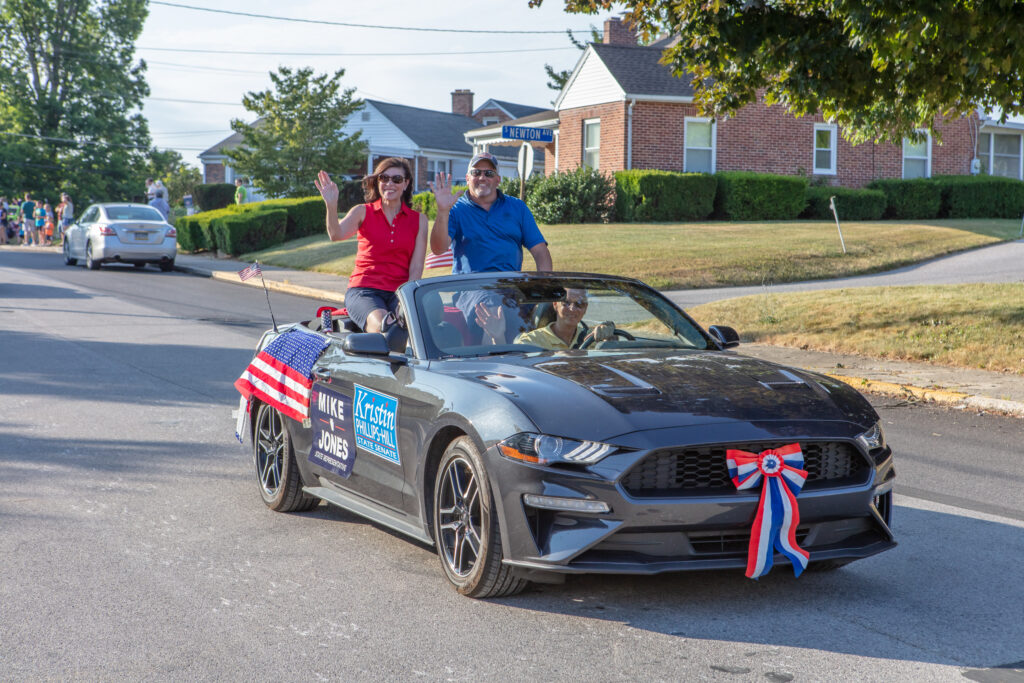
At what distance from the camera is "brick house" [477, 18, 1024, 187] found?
34.1 metres

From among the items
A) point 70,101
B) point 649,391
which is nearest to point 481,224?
point 649,391

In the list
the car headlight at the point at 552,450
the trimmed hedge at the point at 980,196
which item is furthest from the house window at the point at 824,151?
the car headlight at the point at 552,450

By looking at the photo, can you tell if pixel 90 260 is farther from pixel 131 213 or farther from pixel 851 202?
pixel 851 202

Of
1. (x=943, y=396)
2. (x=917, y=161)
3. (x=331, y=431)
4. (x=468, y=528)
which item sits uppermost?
(x=917, y=161)

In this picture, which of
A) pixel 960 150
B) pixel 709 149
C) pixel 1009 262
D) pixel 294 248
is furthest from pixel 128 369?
pixel 960 150

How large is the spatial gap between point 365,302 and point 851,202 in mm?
28594

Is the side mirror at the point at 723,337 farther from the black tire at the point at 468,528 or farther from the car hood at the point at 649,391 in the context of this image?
the black tire at the point at 468,528

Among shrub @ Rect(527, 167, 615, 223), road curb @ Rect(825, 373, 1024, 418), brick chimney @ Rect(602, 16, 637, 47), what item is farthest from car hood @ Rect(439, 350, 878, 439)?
brick chimney @ Rect(602, 16, 637, 47)

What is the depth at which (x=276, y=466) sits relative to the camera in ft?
21.7

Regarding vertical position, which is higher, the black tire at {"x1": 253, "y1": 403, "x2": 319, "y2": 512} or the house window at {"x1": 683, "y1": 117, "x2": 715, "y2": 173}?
the house window at {"x1": 683, "y1": 117, "x2": 715, "y2": 173}

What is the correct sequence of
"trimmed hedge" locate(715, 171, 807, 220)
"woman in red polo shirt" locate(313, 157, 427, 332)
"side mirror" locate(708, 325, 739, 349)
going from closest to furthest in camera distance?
1. "side mirror" locate(708, 325, 739, 349)
2. "woman in red polo shirt" locate(313, 157, 427, 332)
3. "trimmed hedge" locate(715, 171, 807, 220)

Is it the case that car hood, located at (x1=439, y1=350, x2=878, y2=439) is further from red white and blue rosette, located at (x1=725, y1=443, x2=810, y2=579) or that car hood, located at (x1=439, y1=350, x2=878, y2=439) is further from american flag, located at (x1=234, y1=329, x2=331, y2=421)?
american flag, located at (x1=234, y1=329, x2=331, y2=421)

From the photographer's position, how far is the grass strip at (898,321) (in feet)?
40.4

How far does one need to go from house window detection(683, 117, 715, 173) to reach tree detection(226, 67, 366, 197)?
13.5 meters
